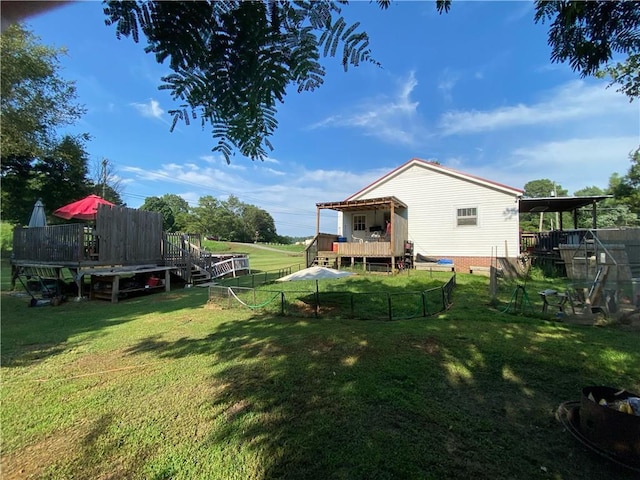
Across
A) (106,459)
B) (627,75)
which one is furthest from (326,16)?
(627,75)

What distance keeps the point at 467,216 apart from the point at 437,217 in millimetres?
1536

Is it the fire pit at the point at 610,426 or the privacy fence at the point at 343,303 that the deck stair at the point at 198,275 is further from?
the fire pit at the point at 610,426

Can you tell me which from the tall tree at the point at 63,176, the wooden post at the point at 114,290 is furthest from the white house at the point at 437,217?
the tall tree at the point at 63,176

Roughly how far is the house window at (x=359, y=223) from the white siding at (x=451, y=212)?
211 cm

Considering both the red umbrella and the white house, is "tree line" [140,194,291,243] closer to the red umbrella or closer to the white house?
the red umbrella

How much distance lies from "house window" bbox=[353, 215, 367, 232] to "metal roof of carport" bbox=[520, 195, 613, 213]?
8591 millimetres

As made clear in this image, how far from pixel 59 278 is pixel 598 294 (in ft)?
54.7

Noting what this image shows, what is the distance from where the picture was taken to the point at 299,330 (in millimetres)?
6629

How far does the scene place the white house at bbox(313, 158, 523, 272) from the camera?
51.8 ft

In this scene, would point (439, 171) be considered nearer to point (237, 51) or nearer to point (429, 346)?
point (429, 346)

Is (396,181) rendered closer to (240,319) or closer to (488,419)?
(240,319)

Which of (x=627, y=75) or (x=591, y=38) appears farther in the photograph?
(x=627, y=75)

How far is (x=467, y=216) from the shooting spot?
54.8 feet

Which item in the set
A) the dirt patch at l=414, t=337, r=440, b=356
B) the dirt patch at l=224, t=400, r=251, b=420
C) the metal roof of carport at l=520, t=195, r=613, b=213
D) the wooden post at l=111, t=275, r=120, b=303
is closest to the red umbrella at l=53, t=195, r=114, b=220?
the wooden post at l=111, t=275, r=120, b=303
